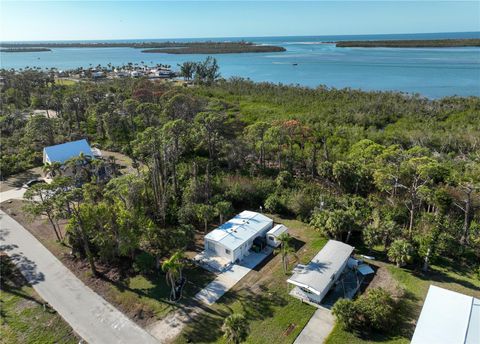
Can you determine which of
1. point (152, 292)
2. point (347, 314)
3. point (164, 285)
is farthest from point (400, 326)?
point (152, 292)

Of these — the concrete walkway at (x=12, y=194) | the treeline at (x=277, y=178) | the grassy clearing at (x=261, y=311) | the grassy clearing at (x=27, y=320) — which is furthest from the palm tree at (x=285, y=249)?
the concrete walkway at (x=12, y=194)

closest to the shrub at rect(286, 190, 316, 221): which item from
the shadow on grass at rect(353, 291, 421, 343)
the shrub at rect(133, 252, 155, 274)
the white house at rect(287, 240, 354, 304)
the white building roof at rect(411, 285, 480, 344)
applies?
the white house at rect(287, 240, 354, 304)

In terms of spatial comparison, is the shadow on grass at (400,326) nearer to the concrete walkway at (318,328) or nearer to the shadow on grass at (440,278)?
the concrete walkway at (318,328)

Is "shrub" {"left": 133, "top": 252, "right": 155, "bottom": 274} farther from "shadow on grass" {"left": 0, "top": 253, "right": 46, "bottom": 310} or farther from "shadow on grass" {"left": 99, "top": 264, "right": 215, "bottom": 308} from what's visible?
"shadow on grass" {"left": 0, "top": 253, "right": 46, "bottom": 310}

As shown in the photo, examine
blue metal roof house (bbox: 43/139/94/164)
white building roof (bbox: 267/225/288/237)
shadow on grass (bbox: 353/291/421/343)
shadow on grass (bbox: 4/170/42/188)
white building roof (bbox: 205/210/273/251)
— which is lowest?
shadow on grass (bbox: 353/291/421/343)

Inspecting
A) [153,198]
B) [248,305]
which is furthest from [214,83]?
[248,305]
